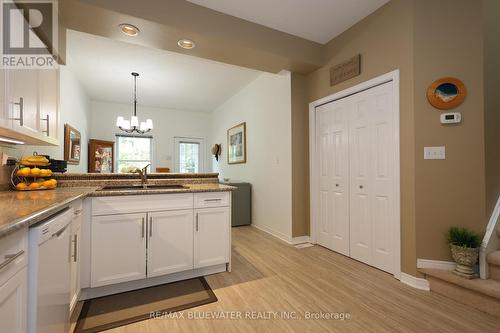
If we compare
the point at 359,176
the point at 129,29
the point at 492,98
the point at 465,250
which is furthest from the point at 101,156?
the point at 492,98

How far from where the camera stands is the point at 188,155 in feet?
21.7

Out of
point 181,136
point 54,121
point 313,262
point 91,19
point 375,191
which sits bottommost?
point 313,262

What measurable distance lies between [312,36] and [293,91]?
28.1 inches

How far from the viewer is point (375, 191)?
2.47 meters

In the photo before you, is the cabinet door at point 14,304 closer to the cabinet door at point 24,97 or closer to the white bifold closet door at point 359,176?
the cabinet door at point 24,97

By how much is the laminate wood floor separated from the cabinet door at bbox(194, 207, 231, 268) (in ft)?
0.65

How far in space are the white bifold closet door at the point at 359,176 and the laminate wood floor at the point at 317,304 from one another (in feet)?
0.91

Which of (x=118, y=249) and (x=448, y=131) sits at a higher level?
(x=448, y=131)

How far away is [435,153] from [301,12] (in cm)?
196

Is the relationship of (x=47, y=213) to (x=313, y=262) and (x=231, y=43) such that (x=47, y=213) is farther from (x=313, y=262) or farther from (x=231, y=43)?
(x=313, y=262)

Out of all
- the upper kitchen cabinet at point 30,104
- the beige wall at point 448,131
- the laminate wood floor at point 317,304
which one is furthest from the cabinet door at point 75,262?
the beige wall at point 448,131

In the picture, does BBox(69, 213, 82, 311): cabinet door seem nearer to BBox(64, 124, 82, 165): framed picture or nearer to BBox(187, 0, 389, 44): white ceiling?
BBox(187, 0, 389, 44): white ceiling

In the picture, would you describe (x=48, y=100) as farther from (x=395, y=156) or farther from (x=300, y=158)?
(x=395, y=156)

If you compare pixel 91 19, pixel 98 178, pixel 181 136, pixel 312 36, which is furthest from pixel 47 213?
pixel 181 136
